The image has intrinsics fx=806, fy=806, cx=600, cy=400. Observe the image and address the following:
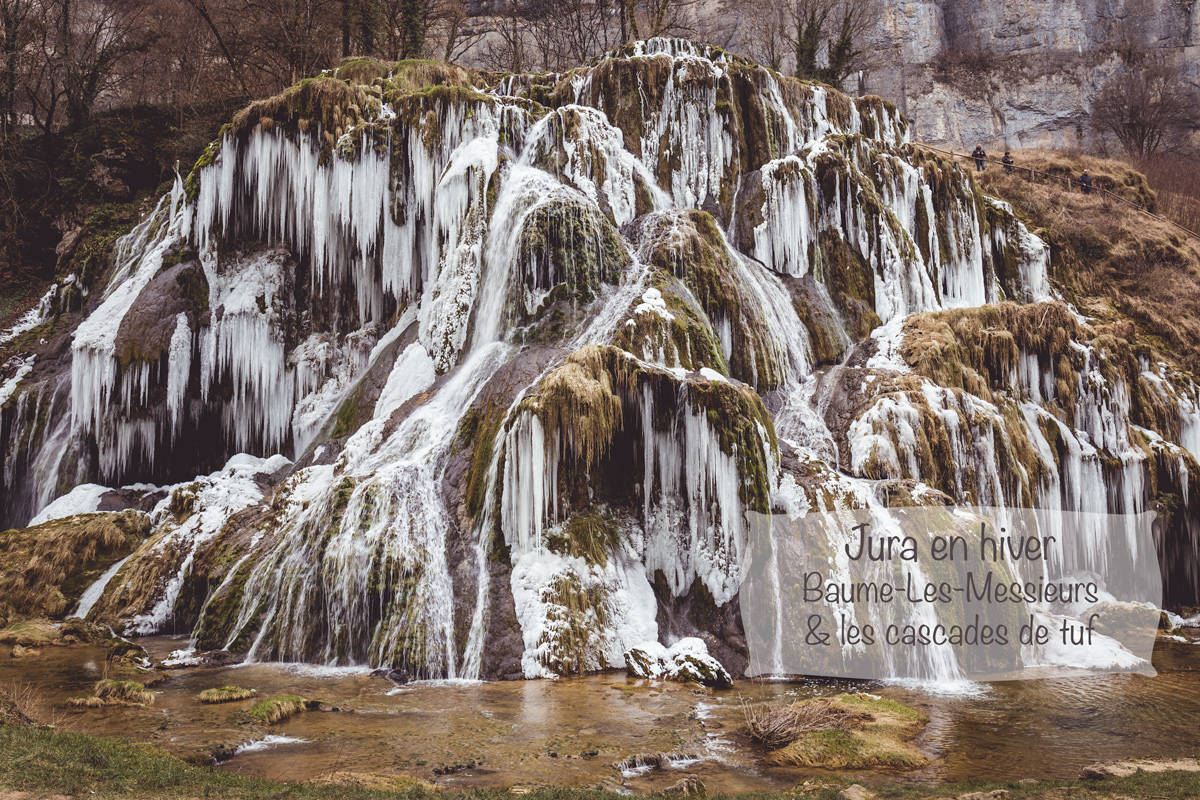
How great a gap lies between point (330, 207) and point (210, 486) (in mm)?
6827

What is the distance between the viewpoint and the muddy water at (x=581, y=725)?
22.7ft

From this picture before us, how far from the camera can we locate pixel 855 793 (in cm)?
596

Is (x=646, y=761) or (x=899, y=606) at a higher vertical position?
(x=899, y=606)

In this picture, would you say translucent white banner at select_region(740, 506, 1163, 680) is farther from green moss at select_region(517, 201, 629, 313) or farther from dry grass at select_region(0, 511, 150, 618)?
dry grass at select_region(0, 511, 150, 618)

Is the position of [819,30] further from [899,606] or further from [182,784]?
[182,784]

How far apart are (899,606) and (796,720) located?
396 cm

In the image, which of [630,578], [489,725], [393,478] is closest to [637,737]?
[489,725]

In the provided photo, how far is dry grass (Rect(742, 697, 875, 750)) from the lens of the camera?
7.77 metres

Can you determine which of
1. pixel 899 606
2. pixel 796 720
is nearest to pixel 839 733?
pixel 796 720

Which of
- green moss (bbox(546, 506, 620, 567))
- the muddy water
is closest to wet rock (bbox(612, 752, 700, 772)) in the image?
the muddy water

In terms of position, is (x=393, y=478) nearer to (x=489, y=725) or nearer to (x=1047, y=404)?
(x=489, y=725)

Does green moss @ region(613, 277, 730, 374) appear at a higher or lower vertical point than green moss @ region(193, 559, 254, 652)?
higher

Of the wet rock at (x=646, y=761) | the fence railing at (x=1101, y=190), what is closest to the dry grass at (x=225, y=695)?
the wet rock at (x=646, y=761)

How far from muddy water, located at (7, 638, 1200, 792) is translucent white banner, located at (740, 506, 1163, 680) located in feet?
2.14
